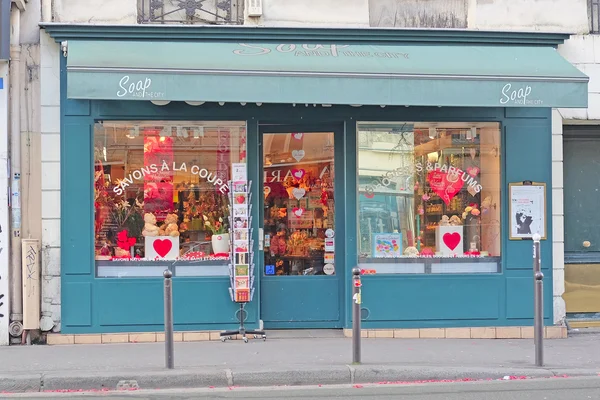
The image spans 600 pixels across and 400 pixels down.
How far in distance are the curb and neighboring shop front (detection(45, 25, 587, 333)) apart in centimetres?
193

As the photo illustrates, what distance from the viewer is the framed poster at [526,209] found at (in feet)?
32.7

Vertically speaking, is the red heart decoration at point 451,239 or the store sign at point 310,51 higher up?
the store sign at point 310,51

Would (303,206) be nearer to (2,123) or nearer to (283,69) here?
(283,69)

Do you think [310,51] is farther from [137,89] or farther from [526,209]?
[526,209]

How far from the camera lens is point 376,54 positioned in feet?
30.9

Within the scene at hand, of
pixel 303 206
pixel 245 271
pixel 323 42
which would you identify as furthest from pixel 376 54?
pixel 245 271

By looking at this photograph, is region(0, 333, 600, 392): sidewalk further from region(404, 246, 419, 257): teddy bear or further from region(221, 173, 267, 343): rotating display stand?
region(404, 246, 419, 257): teddy bear

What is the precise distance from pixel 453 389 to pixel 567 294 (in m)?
3.75

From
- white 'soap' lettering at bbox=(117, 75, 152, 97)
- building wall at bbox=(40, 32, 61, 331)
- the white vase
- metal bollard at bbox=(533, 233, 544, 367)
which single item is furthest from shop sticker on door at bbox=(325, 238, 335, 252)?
building wall at bbox=(40, 32, 61, 331)

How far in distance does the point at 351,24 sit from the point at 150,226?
3822mm

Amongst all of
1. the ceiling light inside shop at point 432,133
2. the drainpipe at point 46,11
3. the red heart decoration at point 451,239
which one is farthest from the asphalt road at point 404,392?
the drainpipe at point 46,11

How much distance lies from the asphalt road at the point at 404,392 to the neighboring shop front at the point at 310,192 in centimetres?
221

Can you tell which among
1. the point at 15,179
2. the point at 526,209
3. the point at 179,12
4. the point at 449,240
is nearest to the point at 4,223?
the point at 15,179

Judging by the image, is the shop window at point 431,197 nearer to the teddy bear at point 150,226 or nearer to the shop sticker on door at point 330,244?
the shop sticker on door at point 330,244
